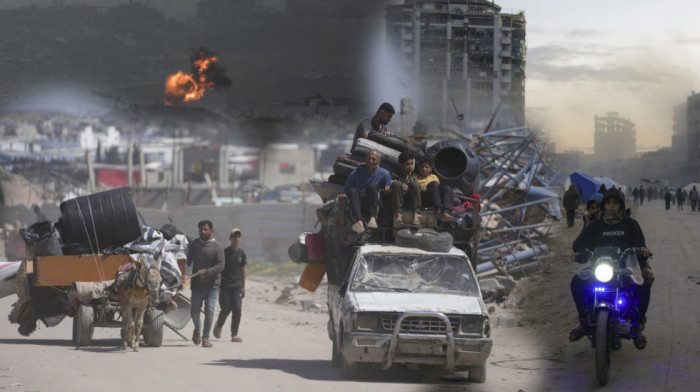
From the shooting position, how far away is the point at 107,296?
14.5 meters

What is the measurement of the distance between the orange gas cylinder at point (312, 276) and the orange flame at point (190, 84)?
185ft

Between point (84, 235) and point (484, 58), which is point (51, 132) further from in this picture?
point (84, 235)

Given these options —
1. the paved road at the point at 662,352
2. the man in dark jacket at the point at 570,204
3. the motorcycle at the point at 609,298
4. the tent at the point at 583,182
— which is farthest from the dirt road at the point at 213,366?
the tent at the point at 583,182

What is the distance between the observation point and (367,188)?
1240 cm

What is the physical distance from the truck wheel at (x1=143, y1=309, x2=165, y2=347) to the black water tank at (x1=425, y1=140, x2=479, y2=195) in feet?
15.4

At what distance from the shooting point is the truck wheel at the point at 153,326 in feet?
47.6

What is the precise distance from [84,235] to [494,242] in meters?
14.6

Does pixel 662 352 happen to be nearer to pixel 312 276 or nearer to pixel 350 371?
pixel 350 371

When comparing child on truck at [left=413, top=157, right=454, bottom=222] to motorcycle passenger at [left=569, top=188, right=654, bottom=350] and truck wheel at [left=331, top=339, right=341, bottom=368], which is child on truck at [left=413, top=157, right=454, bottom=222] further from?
truck wheel at [left=331, top=339, right=341, bottom=368]

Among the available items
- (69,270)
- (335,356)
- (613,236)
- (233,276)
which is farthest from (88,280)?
(613,236)

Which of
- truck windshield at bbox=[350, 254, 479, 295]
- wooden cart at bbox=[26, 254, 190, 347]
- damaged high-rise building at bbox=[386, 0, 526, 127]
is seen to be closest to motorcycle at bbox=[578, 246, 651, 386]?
truck windshield at bbox=[350, 254, 479, 295]

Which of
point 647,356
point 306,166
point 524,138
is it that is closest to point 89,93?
point 306,166

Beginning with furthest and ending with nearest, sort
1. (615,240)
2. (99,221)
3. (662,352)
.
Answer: (99,221), (662,352), (615,240)

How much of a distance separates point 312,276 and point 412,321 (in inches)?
118
